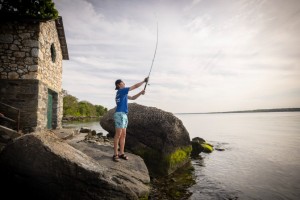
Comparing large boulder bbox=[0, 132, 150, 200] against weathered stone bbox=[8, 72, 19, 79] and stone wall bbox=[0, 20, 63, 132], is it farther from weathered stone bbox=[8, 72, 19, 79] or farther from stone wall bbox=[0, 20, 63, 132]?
weathered stone bbox=[8, 72, 19, 79]

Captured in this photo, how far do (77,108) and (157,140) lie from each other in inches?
1831

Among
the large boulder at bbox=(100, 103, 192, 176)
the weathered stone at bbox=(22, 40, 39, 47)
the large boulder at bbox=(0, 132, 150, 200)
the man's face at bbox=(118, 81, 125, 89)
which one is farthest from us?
the weathered stone at bbox=(22, 40, 39, 47)

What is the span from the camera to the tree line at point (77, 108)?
46534mm

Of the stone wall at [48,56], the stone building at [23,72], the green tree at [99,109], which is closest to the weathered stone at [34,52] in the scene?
the stone building at [23,72]

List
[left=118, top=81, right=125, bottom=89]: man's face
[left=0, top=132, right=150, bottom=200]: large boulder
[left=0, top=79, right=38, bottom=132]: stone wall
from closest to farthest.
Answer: [left=0, top=132, right=150, bottom=200]: large boulder < [left=118, top=81, right=125, bottom=89]: man's face < [left=0, top=79, right=38, bottom=132]: stone wall

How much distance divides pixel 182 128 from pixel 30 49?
8052 mm

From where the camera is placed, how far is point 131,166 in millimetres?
6527

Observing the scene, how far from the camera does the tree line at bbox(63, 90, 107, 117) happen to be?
153 ft

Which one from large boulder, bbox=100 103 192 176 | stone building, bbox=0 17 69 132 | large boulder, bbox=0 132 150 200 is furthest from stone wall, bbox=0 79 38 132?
large boulder, bbox=0 132 150 200

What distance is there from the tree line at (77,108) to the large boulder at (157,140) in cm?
3843

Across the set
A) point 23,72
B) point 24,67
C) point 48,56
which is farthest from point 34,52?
point 48,56

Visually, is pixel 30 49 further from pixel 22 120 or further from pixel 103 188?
pixel 103 188

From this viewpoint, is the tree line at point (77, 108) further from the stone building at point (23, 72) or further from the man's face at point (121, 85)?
the man's face at point (121, 85)

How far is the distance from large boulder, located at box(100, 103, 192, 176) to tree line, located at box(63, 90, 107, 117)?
38.4 meters
